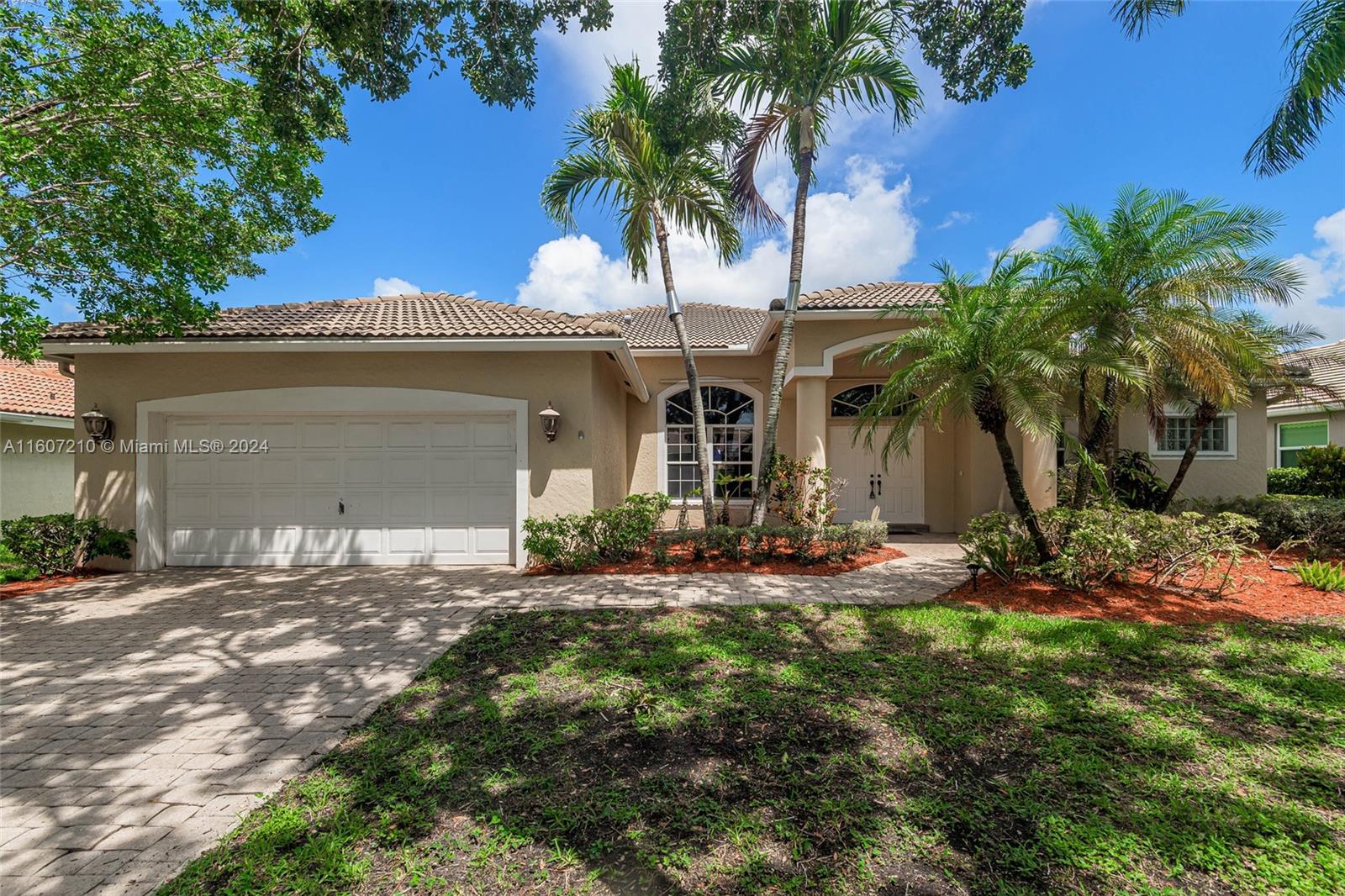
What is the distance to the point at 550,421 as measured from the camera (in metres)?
8.41

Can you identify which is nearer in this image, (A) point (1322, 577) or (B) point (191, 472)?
(A) point (1322, 577)

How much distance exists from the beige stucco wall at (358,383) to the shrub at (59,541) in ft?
1.27

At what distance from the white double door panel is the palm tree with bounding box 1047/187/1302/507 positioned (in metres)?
4.56

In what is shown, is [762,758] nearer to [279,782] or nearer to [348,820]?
[348,820]

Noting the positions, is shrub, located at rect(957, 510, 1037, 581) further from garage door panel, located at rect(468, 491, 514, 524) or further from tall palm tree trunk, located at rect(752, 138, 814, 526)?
garage door panel, located at rect(468, 491, 514, 524)

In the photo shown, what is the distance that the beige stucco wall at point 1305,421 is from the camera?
592 inches

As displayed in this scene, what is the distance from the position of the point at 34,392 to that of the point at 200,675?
51.3 feet

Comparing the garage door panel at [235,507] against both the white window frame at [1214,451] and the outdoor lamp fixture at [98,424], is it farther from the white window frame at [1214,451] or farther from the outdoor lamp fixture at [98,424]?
the white window frame at [1214,451]

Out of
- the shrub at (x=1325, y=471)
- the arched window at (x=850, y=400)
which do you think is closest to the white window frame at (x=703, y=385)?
the arched window at (x=850, y=400)

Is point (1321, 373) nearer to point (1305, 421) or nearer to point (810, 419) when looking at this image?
point (1305, 421)

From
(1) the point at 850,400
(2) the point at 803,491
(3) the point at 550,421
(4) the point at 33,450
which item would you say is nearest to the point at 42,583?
(4) the point at 33,450

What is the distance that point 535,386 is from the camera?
869cm

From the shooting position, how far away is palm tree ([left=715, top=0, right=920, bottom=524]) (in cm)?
740

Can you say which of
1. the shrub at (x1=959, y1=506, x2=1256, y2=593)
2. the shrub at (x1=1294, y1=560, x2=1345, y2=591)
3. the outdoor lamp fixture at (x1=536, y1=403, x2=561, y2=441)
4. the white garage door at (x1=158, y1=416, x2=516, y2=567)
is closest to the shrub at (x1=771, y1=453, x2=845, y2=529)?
the shrub at (x1=959, y1=506, x2=1256, y2=593)
